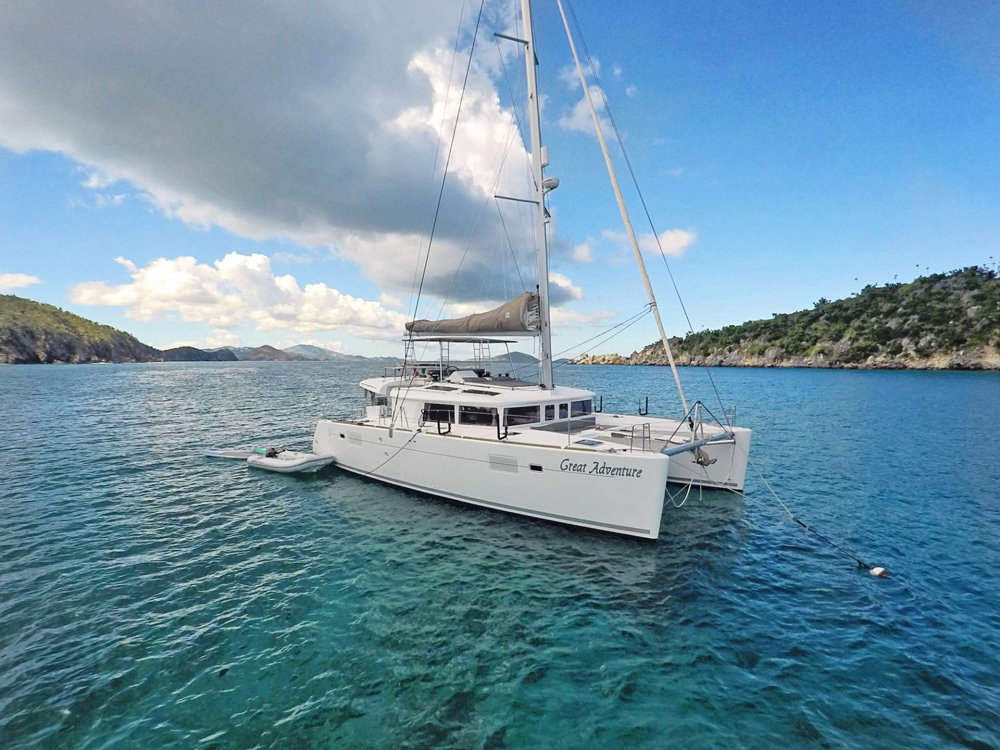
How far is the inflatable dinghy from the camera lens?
51.5 feet

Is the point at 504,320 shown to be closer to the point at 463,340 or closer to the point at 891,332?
the point at 463,340

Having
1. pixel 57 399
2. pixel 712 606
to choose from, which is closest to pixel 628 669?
pixel 712 606

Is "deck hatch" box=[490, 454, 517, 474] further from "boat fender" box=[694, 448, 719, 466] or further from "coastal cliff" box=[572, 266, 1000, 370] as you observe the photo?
"coastal cliff" box=[572, 266, 1000, 370]

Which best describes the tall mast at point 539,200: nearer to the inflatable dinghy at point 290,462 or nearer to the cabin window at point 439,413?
the cabin window at point 439,413

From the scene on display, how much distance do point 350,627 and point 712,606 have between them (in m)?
6.45

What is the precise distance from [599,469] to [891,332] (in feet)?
376

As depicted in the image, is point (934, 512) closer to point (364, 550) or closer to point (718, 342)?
point (364, 550)

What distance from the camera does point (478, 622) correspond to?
701 centimetres

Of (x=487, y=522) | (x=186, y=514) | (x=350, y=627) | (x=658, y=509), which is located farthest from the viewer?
(x=186, y=514)

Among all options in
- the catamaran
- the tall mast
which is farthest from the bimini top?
the tall mast

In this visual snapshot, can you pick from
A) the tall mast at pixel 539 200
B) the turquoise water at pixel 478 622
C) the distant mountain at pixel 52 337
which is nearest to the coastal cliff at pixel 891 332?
the tall mast at pixel 539 200

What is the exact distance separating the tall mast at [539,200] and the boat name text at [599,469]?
15.7 feet

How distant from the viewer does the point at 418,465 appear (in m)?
12.9

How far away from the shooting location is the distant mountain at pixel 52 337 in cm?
12721
